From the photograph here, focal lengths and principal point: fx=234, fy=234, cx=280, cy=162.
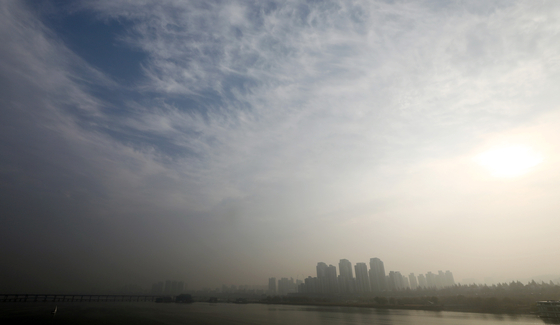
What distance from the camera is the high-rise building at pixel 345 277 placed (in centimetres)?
15975

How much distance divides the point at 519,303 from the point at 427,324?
41875 millimetres

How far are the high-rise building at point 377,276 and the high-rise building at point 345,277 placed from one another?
529 inches

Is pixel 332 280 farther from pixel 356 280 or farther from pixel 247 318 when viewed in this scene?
pixel 247 318

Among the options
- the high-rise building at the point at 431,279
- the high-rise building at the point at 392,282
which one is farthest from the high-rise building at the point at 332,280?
the high-rise building at the point at 431,279

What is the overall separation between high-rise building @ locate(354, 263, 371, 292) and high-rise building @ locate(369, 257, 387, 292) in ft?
10.8

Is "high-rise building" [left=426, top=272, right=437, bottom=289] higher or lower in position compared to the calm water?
lower

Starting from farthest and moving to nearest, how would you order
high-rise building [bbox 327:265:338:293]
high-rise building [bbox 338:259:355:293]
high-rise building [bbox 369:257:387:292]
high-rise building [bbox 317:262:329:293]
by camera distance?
1. high-rise building [bbox 317:262:329:293]
2. high-rise building [bbox 327:265:338:293]
3. high-rise building [bbox 338:259:355:293]
4. high-rise building [bbox 369:257:387:292]

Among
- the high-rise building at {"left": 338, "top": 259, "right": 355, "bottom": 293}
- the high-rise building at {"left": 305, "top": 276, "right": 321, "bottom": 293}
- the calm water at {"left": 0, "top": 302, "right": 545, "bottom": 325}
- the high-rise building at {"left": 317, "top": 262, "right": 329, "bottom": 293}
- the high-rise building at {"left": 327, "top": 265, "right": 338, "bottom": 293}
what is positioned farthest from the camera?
the high-rise building at {"left": 305, "top": 276, "right": 321, "bottom": 293}

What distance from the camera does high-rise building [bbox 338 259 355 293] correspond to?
159750mm

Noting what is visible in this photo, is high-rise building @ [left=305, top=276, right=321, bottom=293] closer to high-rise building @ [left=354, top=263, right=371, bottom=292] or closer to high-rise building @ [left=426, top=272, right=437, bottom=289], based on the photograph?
high-rise building @ [left=354, top=263, right=371, bottom=292]

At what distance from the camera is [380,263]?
165 meters

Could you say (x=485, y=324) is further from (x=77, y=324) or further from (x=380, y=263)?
(x=380, y=263)

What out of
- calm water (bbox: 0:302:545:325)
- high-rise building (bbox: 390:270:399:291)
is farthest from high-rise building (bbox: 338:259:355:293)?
calm water (bbox: 0:302:545:325)

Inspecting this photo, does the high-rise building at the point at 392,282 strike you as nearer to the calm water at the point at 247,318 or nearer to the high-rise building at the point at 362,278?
the high-rise building at the point at 362,278
